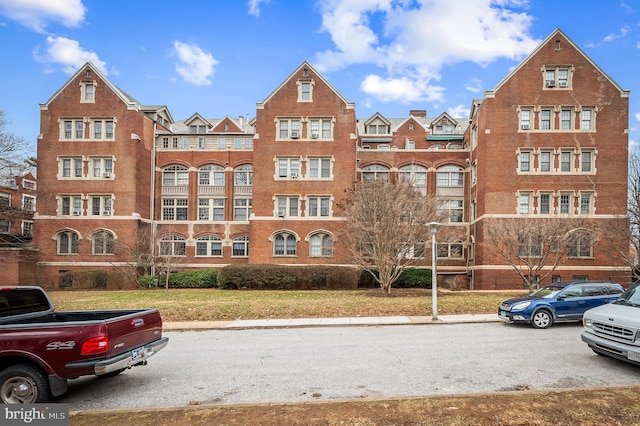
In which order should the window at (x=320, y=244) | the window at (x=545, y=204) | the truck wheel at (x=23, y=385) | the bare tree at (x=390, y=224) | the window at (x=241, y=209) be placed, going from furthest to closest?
the window at (x=241, y=209), the window at (x=320, y=244), the window at (x=545, y=204), the bare tree at (x=390, y=224), the truck wheel at (x=23, y=385)

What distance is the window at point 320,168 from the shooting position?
3541 centimetres

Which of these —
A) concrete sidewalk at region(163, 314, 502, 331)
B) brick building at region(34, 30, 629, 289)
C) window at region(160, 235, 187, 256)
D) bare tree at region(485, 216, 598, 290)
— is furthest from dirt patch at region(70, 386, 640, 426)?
window at region(160, 235, 187, 256)

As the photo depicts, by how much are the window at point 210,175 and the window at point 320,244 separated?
10406 mm

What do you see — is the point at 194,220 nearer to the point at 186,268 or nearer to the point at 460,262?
the point at 186,268

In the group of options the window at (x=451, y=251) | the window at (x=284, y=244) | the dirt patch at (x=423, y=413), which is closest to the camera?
the dirt patch at (x=423, y=413)

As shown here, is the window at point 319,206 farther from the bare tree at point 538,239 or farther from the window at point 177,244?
the bare tree at point 538,239

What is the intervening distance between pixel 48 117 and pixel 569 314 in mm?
39548

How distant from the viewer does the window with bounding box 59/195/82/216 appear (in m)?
36.5

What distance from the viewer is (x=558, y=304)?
13883 mm

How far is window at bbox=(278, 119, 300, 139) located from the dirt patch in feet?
101

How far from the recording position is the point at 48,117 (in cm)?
3672

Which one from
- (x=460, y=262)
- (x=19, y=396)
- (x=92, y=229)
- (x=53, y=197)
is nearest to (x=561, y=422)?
(x=19, y=396)

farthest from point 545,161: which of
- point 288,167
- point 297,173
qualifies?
point 288,167

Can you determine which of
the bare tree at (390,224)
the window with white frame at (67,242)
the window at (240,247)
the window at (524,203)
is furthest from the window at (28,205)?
the window at (524,203)
